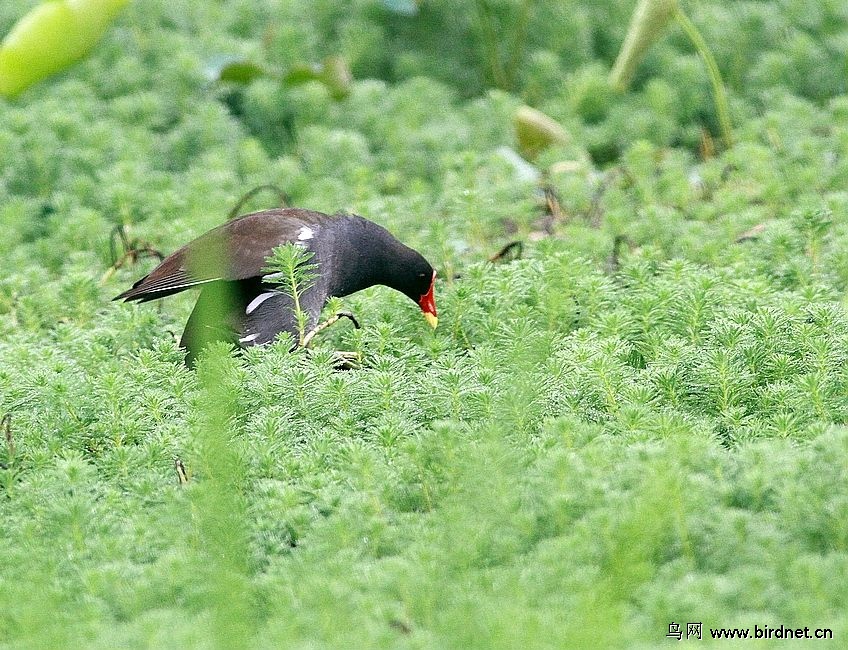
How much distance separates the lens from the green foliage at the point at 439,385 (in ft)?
8.43

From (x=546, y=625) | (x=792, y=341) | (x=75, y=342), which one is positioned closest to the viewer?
(x=546, y=625)

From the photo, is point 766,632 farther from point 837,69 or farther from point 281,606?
point 837,69

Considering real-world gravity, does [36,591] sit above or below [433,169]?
above

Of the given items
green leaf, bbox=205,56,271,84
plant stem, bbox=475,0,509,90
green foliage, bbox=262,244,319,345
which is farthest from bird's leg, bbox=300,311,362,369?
plant stem, bbox=475,0,509,90

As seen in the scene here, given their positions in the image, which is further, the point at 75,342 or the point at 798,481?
the point at 75,342

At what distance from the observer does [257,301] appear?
418 cm

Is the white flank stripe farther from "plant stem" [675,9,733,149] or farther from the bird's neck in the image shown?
"plant stem" [675,9,733,149]

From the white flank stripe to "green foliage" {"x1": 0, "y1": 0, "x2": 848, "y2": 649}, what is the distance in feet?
0.69

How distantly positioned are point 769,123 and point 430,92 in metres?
1.70

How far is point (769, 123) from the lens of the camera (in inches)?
244

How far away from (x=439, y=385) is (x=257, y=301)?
0.93m

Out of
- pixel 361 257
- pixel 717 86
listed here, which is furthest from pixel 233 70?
pixel 361 257

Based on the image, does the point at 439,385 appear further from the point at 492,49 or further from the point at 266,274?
the point at 492,49

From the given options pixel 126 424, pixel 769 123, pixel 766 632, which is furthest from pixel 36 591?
pixel 769 123
